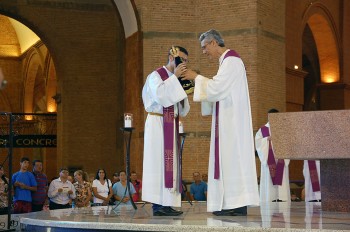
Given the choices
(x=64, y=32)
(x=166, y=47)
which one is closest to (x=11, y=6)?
(x=64, y=32)

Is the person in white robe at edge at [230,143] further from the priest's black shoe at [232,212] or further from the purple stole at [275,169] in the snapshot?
the purple stole at [275,169]

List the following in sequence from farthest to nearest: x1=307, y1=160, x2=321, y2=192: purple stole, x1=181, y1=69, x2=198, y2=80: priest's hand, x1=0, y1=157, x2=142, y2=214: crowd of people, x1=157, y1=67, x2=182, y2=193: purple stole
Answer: x1=0, y1=157, x2=142, y2=214: crowd of people → x1=307, y1=160, x2=321, y2=192: purple stole → x1=157, y1=67, x2=182, y2=193: purple stole → x1=181, y1=69, x2=198, y2=80: priest's hand

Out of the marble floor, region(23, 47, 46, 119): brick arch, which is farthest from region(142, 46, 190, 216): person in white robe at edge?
region(23, 47, 46, 119): brick arch

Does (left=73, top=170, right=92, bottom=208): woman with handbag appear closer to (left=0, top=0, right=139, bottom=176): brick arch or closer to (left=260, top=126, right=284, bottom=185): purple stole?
(left=260, top=126, right=284, bottom=185): purple stole

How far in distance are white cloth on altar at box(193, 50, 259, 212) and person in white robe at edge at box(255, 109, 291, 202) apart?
14.2 feet

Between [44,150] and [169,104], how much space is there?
21.8 meters

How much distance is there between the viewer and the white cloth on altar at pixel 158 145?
830 centimetres

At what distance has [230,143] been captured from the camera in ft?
26.6

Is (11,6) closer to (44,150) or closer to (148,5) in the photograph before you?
(148,5)

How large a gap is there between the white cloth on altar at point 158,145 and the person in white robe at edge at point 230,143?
24cm

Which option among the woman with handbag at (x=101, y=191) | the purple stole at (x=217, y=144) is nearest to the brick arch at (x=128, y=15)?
the woman with handbag at (x=101, y=191)

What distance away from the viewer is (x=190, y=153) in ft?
56.6

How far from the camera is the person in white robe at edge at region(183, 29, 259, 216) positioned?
26.3 feet

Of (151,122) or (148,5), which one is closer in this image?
(151,122)
